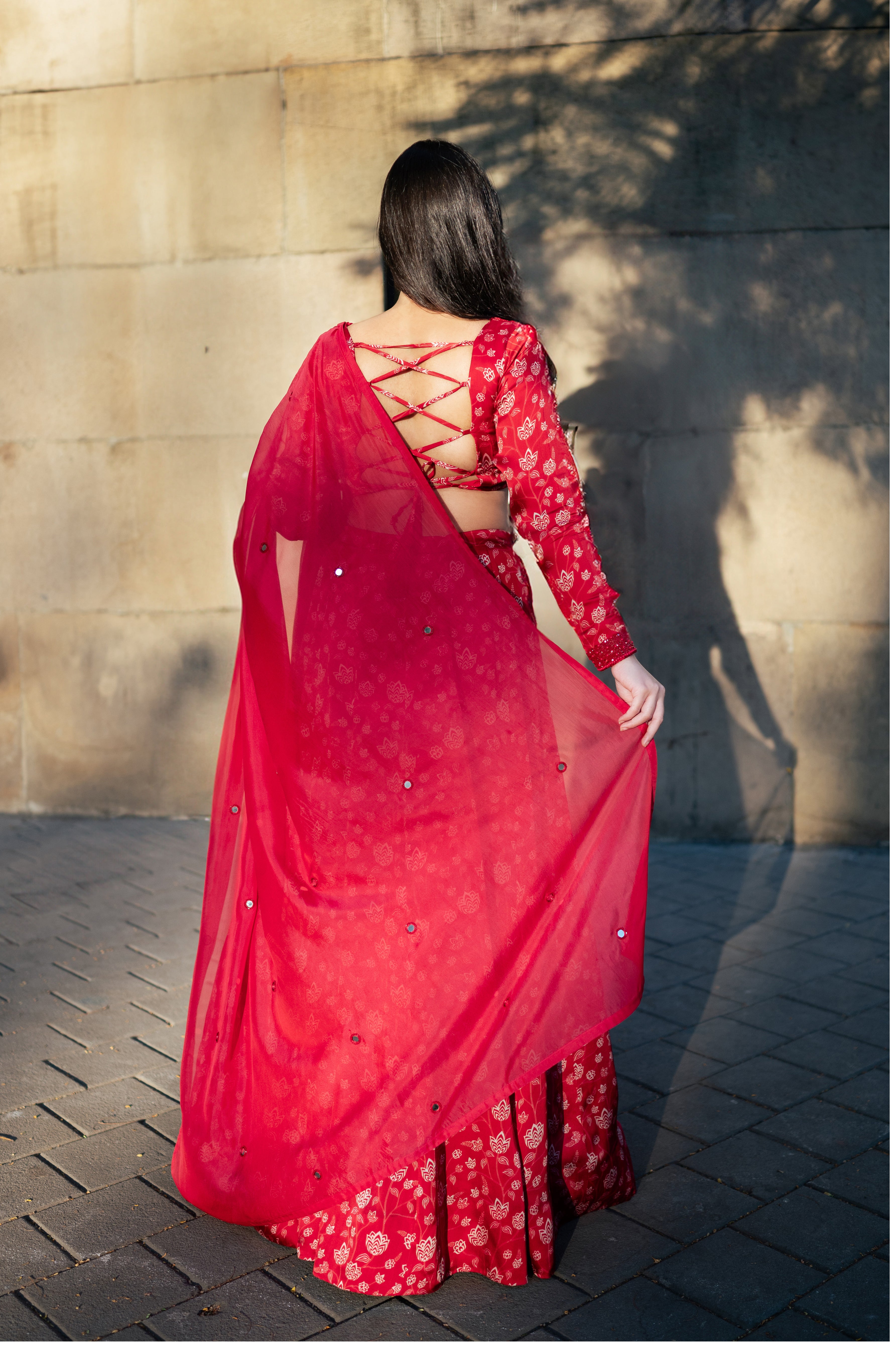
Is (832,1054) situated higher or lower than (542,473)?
lower

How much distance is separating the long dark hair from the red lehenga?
0.31ft

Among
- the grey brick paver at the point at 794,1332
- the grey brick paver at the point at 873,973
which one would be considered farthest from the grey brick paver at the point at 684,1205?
the grey brick paver at the point at 873,973

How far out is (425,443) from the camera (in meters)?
2.45

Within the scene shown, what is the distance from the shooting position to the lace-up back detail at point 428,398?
2.40m

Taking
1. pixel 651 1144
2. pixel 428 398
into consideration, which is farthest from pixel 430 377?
pixel 651 1144

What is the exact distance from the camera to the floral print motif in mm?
2406

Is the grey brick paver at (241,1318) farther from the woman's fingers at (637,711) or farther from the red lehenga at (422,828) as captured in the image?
the woman's fingers at (637,711)

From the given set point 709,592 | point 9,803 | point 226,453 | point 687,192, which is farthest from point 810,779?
point 9,803

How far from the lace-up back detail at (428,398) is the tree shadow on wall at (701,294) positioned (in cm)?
316

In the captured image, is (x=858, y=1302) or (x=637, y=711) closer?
(x=858, y=1302)

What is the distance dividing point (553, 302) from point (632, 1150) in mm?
3757

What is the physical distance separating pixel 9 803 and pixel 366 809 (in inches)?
168

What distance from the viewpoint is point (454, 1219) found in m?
2.47

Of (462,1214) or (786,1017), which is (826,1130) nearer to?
(786,1017)
